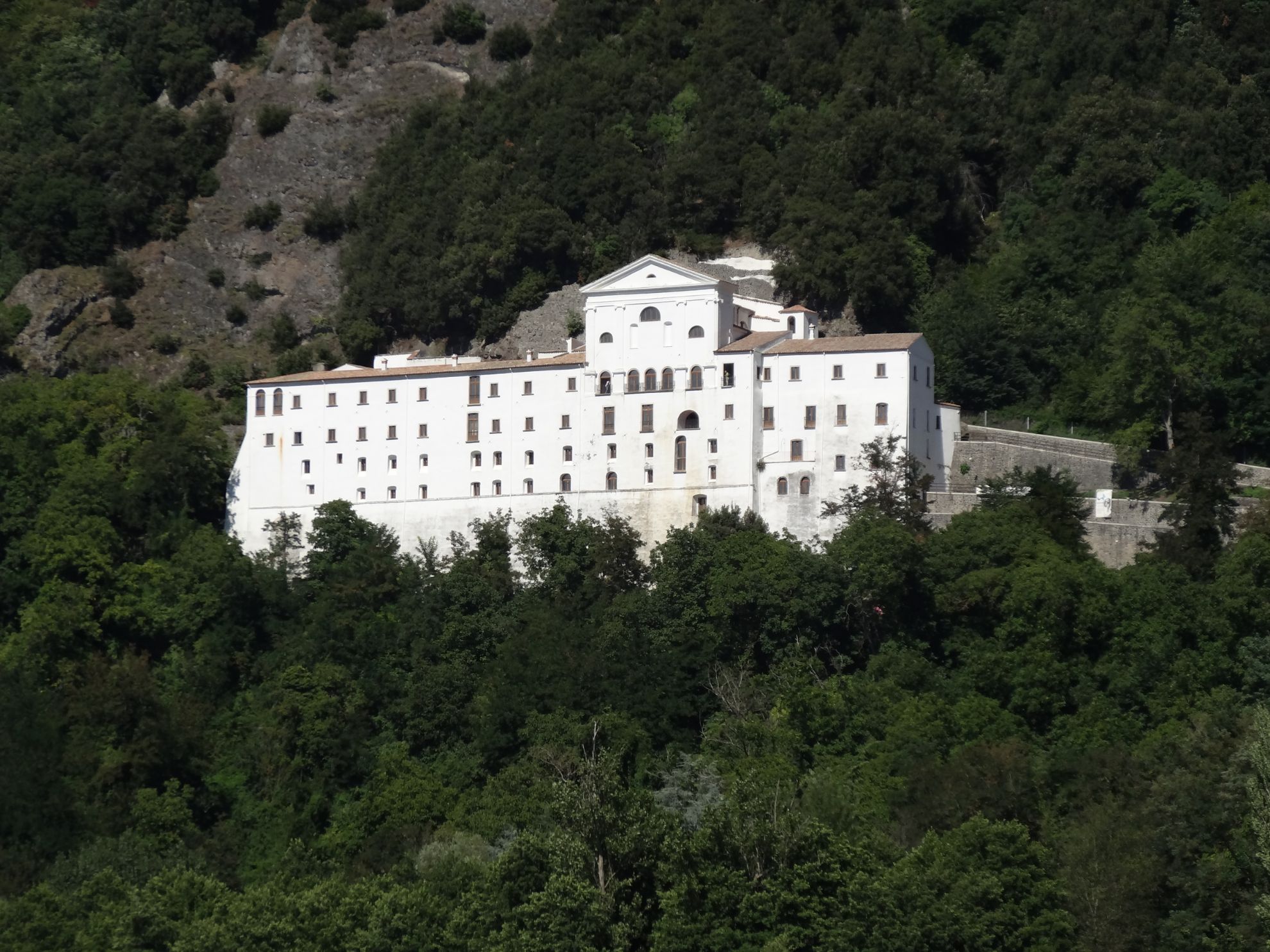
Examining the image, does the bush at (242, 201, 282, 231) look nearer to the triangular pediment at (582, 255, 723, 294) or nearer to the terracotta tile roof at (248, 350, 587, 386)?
the terracotta tile roof at (248, 350, 587, 386)

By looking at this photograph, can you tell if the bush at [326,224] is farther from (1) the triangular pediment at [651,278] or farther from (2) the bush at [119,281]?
(1) the triangular pediment at [651,278]

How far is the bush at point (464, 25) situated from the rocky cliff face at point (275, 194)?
1.11 feet

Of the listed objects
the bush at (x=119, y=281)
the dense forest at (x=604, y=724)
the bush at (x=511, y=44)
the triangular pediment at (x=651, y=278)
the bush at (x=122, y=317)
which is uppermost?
the bush at (x=511, y=44)

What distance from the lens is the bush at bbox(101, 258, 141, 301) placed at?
9056 centimetres

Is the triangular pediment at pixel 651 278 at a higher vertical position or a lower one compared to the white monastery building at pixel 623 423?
higher

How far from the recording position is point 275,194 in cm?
9462

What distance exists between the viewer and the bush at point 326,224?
92.5 m

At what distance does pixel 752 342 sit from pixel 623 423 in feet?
13.2

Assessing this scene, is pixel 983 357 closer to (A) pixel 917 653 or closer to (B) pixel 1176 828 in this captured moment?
(A) pixel 917 653

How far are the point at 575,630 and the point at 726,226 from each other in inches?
793

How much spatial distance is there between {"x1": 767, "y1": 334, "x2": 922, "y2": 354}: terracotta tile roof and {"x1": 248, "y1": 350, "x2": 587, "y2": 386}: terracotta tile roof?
5786 mm

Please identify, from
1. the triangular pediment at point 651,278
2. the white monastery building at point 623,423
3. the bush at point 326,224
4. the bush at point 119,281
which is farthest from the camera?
the bush at point 326,224

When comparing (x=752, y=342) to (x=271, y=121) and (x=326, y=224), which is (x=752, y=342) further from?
(x=271, y=121)

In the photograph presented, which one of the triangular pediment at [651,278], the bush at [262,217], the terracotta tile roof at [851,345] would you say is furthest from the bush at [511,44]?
the terracotta tile roof at [851,345]
